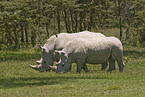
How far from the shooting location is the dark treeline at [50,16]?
31219 mm

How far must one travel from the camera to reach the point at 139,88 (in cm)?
1136

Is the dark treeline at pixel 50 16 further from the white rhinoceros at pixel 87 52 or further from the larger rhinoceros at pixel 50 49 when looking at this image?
the white rhinoceros at pixel 87 52

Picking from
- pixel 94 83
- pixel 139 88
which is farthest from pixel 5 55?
pixel 139 88

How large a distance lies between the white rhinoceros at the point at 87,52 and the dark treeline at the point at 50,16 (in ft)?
46.0

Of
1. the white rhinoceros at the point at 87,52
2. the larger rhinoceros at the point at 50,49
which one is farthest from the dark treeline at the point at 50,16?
the white rhinoceros at the point at 87,52

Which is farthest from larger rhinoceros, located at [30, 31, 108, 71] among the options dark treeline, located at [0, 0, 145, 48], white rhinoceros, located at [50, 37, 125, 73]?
dark treeline, located at [0, 0, 145, 48]

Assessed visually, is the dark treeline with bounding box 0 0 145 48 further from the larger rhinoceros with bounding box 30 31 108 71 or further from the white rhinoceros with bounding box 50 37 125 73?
the white rhinoceros with bounding box 50 37 125 73

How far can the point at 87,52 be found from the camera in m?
17.0

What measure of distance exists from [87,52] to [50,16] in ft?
65.3

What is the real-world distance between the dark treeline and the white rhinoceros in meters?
14.0

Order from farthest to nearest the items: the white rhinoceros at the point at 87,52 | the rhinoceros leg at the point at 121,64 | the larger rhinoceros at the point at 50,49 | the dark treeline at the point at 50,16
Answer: the dark treeline at the point at 50,16 → the larger rhinoceros at the point at 50,49 → the rhinoceros leg at the point at 121,64 → the white rhinoceros at the point at 87,52

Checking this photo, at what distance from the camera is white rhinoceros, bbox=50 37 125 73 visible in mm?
16875

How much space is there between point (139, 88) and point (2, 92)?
160 inches

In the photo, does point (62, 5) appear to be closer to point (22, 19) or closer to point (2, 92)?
point (22, 19)
